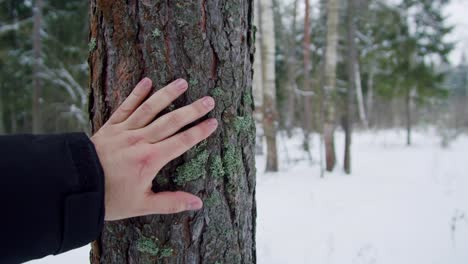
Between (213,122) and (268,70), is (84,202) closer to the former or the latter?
(213,122)

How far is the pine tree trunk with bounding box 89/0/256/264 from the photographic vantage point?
3.47ft

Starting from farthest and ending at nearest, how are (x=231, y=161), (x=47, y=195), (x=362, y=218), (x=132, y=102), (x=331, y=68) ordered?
(x=331, y=68)
(x=362, y=218)
(x=231, y=161)
(x=132, y=102)
(x=47, y=195)

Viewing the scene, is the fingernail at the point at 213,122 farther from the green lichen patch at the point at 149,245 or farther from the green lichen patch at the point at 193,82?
the green lichen patch at the point at 149,245

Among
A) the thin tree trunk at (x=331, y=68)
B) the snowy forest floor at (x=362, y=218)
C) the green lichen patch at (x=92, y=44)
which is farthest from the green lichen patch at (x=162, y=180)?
the thin tree trunk at (x=331, y=68)

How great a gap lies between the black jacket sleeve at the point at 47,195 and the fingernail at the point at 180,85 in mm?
326

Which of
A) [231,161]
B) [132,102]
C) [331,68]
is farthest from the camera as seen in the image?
→ [331,68]

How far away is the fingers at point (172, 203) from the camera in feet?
3.22

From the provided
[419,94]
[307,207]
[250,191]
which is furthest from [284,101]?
[250,191]

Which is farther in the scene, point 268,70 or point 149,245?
point 268,70

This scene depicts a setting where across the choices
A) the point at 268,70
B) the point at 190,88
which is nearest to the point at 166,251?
the point at 190,88

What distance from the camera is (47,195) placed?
767 mm

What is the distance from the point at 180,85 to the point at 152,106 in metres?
0.12

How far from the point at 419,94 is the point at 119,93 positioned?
14.1 metres

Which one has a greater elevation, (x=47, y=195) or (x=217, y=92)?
(x=217, y=92)
